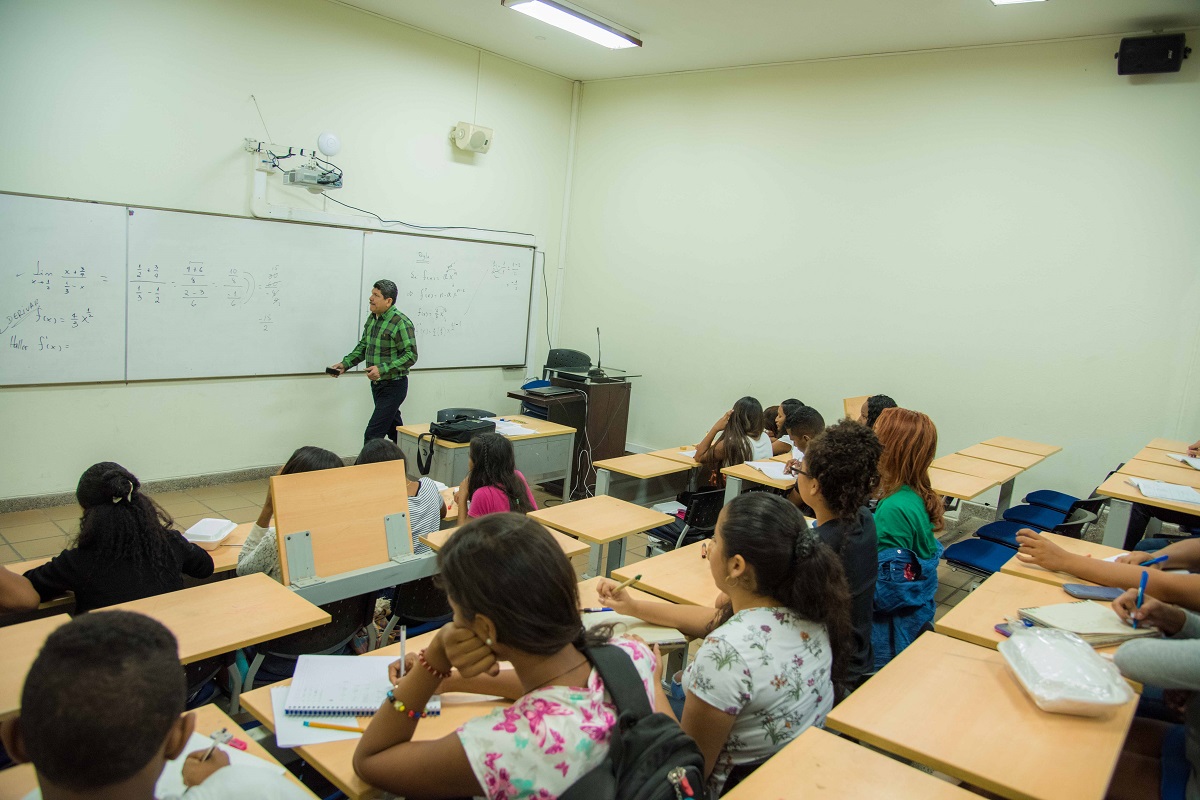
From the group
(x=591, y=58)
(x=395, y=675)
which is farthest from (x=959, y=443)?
(x=395, y=675)

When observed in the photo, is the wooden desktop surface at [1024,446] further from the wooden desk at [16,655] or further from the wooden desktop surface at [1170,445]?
the wooden desk at [16,655]

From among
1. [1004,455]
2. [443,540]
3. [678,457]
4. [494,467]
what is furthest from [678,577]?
[1004,455]

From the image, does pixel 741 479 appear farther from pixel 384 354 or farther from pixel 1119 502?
pixel 384 354

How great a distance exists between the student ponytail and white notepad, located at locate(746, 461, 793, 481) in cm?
236

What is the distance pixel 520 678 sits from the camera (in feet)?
4.39

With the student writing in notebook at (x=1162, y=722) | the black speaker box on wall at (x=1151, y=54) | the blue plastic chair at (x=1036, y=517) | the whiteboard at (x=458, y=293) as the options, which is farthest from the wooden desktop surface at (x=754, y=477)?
the black speaker box on wall at (x=1151, y=54)

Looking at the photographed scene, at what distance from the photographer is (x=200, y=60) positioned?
16.1 ft

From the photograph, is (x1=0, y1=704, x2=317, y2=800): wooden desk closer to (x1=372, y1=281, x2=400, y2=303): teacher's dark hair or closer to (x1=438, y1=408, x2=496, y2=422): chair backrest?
(x1=438, y1=408, x2=496, y2=422): chair backrest

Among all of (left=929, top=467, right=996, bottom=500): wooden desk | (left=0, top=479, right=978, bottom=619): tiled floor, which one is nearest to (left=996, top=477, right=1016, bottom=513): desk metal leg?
(left=0, top=479, right=978, bottom=619): tiled floor

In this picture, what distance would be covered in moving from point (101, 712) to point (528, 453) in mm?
4360

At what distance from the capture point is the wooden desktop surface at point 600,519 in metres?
3.05

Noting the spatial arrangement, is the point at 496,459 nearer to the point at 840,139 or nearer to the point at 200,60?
the point at 200,60

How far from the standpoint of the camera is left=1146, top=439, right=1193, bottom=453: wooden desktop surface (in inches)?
173

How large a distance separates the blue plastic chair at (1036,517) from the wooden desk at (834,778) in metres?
2.90
